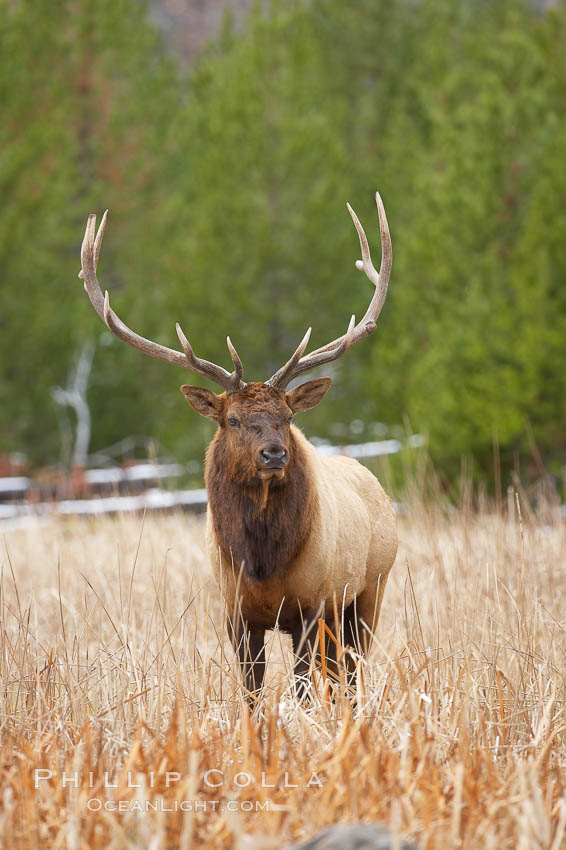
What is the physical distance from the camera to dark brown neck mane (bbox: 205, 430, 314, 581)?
14.6ft

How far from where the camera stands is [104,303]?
16.2 feet

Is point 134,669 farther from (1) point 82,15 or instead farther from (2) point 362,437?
(1) point 82,15

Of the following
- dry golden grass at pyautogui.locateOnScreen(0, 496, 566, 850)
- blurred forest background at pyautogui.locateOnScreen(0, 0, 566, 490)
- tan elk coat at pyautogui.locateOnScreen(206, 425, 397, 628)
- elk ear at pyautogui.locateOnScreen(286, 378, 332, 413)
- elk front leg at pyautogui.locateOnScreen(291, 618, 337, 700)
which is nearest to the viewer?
dry golden grass at pyautogui.locateOnScreen(0, 496, 566, 850)

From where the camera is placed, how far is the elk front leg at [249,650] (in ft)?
14.0

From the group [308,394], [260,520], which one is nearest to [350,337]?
[308,394]

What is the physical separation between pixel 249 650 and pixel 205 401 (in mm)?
1064

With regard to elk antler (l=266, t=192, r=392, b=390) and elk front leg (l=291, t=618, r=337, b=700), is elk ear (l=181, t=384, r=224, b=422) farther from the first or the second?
elk front leg (l=291, t=618, r=337, b=700)

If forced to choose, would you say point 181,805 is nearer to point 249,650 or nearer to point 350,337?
point 249,650

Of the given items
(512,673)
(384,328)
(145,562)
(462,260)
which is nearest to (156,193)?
(384,328)

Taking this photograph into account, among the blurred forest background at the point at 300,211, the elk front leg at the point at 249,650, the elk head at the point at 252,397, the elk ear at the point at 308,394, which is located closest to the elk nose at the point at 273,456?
the elk head at the point at 252,397

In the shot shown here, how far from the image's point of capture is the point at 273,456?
4.30 m

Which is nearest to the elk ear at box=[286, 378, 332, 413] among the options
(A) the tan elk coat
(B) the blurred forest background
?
(A) the tan elk coat

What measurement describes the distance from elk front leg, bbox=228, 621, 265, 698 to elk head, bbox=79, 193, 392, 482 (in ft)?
2.03

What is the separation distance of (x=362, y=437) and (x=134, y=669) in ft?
41.1
